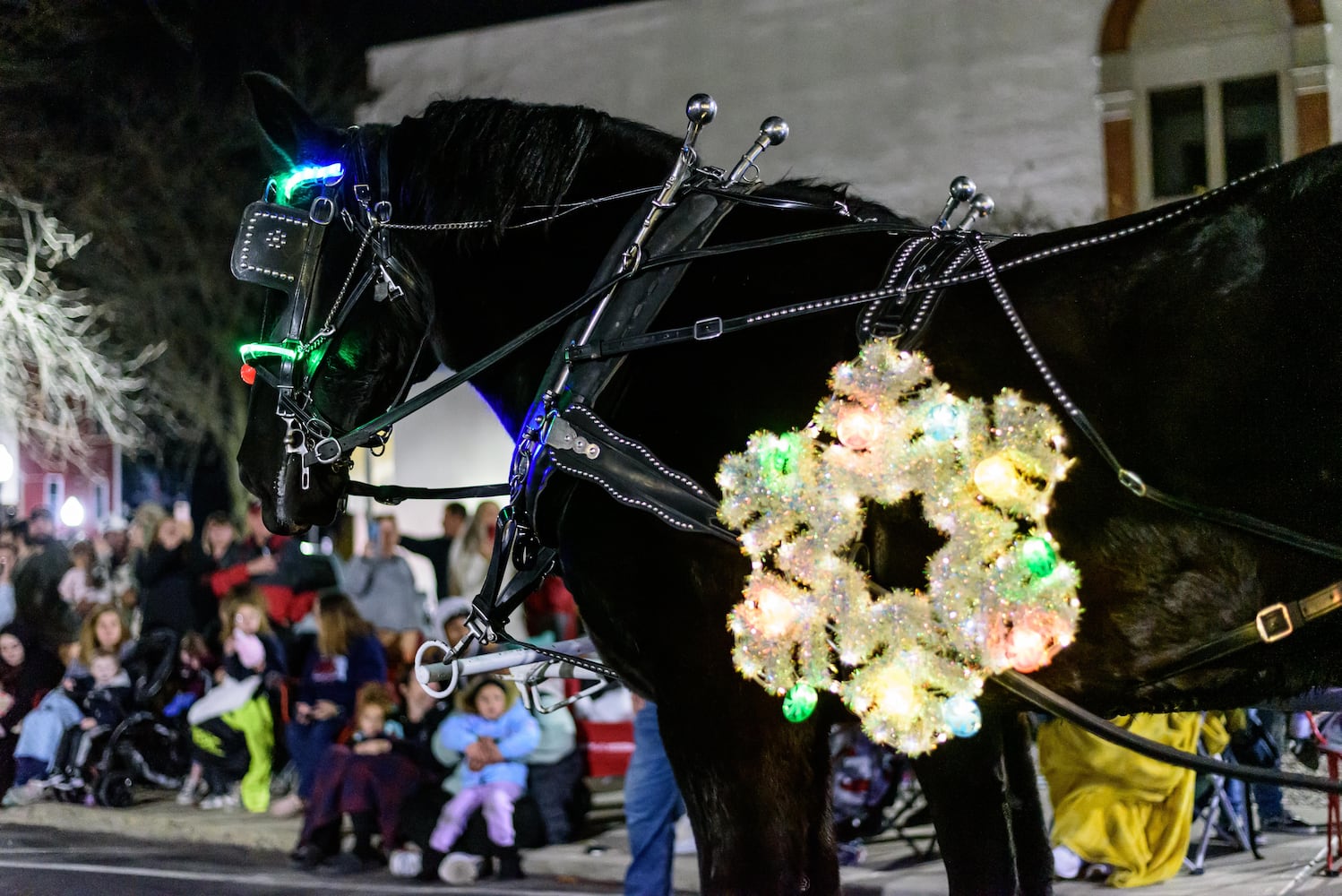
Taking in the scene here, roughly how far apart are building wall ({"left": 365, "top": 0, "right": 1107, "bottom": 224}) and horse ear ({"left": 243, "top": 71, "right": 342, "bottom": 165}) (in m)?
9.12

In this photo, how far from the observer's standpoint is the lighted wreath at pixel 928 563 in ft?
7.86

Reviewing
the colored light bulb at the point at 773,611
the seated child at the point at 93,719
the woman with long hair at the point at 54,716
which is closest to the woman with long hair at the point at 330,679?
the seated child at the point at 93,719

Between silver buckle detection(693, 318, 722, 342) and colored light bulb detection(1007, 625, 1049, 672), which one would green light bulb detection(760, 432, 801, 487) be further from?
colored light bulb detection(1007, 625, 1049, 672)

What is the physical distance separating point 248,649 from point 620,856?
10.4 feet

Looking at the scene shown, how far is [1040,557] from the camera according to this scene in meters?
2.38

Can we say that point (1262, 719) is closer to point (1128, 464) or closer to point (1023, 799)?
point (1023, 799)

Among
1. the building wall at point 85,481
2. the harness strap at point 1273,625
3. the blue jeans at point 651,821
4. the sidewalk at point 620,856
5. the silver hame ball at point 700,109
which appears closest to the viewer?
the harness strap at point 1273,625

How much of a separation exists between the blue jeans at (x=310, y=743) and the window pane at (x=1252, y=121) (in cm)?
954

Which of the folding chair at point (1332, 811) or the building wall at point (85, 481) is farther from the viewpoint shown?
the building wall at point (85, 481)

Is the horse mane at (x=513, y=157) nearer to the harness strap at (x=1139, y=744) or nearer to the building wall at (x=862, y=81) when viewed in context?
the harness strap at (x=1139, y=744)

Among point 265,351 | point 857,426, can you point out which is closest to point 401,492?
point 265,351

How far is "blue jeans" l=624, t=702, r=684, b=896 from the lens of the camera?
518 cm

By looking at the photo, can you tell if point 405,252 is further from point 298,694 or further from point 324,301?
point 298,694

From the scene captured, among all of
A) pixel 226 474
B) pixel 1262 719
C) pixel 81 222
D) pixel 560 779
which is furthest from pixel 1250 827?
pixel 226 474
